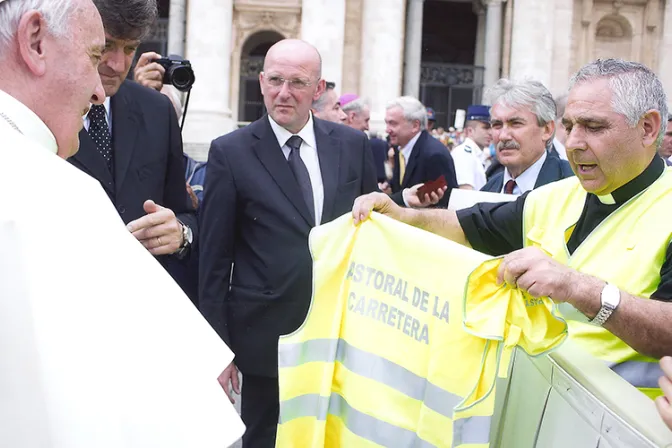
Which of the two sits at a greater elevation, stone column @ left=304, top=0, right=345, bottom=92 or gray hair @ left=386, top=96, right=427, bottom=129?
stone column @ left=304, top=0, right=345, bottom=92

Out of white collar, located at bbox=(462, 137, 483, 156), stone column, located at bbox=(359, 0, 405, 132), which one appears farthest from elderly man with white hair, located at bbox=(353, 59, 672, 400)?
stone column, located at bbox=(359, 0, 405, 132)

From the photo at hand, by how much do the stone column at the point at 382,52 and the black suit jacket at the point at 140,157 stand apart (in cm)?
1639

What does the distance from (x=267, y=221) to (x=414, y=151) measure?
11.0 feet

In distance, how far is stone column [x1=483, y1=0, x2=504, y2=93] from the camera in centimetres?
2278

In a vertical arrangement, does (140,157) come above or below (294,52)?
below

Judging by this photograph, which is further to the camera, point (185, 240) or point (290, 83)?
point (290, 83)

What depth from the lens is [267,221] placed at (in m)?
3.56

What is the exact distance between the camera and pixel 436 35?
30.0 metres

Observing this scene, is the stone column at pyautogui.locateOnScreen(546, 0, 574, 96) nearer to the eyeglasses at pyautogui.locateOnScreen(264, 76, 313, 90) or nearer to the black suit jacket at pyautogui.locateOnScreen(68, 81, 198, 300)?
the eyeglasses at pyautogui.locateOnScreen(264, 76, 313, 90)

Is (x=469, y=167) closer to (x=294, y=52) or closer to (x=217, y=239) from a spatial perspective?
(x=294, y=52)

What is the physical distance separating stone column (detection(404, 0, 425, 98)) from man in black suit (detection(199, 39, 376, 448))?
61.7 ft

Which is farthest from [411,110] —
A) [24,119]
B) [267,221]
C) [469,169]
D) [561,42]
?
[561,42]

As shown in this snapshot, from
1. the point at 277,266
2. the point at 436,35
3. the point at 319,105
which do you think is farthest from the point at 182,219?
the point at 436,35

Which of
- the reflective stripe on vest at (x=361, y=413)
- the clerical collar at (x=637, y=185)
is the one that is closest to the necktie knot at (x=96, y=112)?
the reflective stripe on vest at (x=361, y=413)
